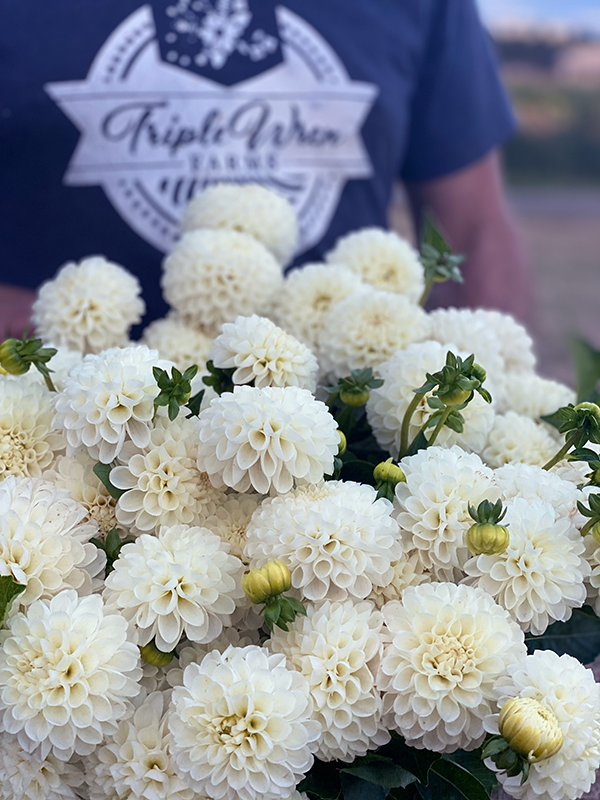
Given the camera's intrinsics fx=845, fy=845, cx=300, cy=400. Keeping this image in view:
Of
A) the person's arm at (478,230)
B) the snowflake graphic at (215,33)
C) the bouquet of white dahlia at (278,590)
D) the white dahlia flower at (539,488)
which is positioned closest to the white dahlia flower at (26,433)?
the bouquet of white dahlia at (278,590)

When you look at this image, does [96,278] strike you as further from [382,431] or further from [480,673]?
[480,673]

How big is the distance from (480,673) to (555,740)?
4 centimetres

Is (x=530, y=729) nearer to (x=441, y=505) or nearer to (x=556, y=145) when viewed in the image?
(x=441, y=505)

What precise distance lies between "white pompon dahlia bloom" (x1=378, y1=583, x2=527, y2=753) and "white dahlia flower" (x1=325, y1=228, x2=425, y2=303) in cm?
28

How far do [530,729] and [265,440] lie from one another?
158 millimetres

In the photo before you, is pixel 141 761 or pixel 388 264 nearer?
pixel 141 761

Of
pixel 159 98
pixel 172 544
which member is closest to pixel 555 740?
pixel 172 544

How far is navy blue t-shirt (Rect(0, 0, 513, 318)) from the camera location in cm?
90

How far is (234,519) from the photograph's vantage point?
16.0 inches

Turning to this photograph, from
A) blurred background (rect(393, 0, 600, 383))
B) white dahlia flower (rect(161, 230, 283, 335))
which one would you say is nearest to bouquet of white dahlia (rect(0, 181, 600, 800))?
white dahlia flower (rect(161, 230, 283, 335))

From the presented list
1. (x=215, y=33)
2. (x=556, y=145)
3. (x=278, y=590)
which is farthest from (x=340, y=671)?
(x=556, y=145)

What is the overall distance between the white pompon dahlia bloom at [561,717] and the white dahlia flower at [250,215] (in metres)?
0.37

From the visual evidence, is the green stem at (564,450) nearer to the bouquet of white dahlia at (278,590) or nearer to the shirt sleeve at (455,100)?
the bouquet of white dahlia at (278,590)

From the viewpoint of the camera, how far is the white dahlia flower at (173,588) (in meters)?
0.36
